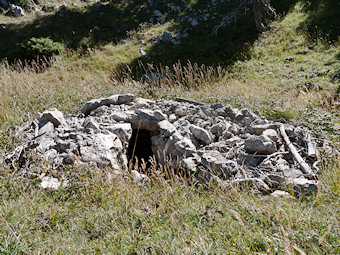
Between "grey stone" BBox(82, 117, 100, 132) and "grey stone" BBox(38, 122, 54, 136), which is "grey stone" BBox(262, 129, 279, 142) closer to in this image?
"grey stone" BBox(82, 117, 100, 132)

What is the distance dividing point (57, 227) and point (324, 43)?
12.9 meters

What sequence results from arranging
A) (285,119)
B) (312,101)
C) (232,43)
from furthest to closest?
(232,43) < (312,101) < (285,119)

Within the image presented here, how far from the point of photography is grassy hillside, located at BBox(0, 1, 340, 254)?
2.30 metres

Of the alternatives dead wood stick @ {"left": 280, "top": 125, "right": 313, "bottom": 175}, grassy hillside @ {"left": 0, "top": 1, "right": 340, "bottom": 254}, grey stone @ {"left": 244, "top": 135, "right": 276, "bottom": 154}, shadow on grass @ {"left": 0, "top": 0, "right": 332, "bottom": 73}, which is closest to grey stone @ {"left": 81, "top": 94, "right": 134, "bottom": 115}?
grassy hillside @ {"left": 0, "top": 1, "right": 340, "bottom": 254}

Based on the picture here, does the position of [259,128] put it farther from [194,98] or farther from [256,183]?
[194,98]

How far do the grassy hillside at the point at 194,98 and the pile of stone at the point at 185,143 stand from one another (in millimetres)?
366

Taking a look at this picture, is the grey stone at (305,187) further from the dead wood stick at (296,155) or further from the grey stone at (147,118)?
the grey stone at (147,118)

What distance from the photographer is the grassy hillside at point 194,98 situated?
2303mm

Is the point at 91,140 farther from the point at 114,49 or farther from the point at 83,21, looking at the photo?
the point at 83,21

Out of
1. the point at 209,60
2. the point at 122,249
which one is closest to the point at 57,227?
the point at 122,249

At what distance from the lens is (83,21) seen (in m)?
18.5

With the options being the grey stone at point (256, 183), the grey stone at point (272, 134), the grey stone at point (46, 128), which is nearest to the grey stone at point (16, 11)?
the grey stone at point (46, 128)

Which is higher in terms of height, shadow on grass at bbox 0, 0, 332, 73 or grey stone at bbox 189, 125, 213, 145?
shadow on grass at bbox 0, 0, 332, 73

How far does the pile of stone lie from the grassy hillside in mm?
366
